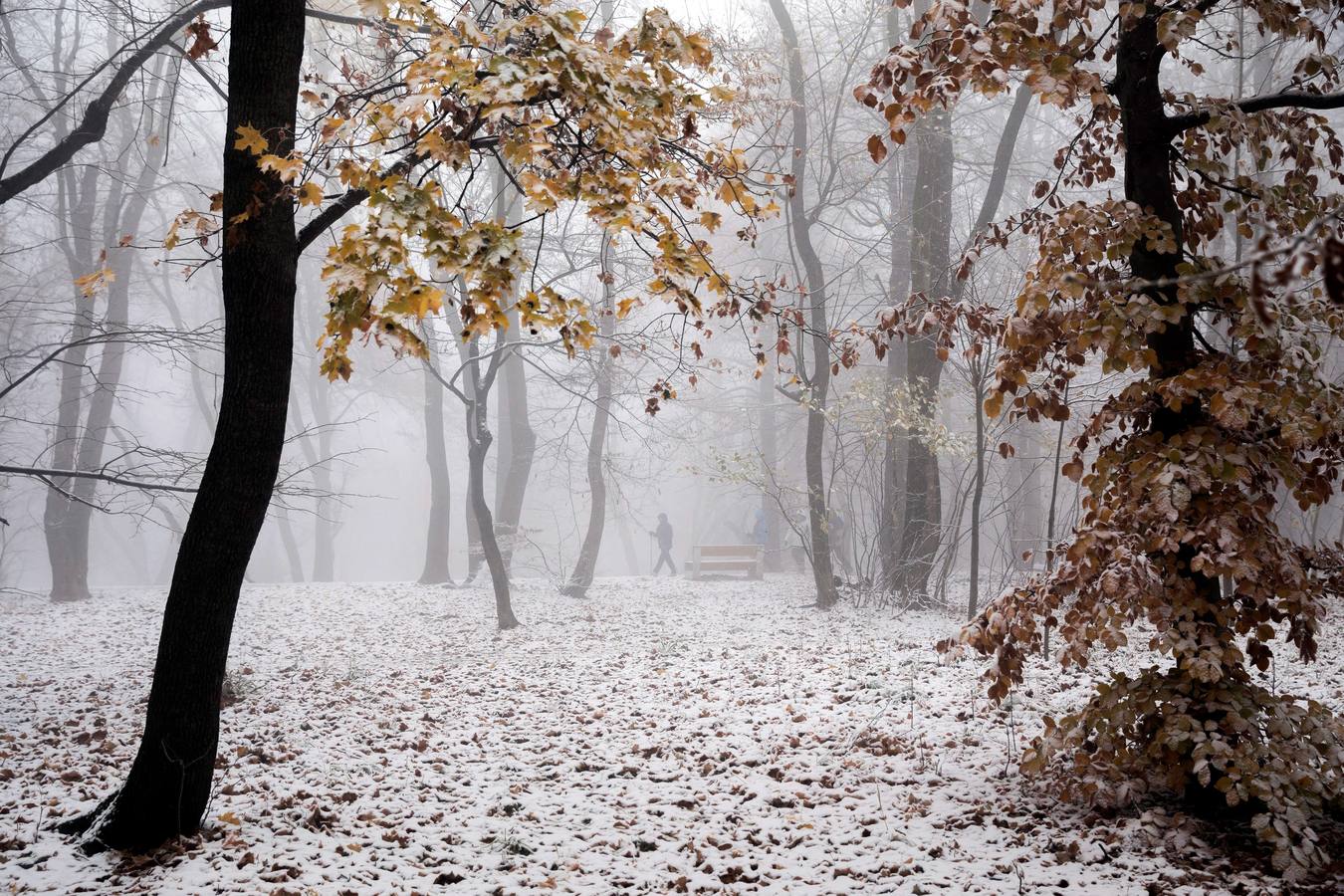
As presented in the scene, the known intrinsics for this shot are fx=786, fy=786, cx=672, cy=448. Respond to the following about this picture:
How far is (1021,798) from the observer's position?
12.5 feet

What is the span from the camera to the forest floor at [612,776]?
10.9 ft

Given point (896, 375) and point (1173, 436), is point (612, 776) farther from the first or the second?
point (896, 375)

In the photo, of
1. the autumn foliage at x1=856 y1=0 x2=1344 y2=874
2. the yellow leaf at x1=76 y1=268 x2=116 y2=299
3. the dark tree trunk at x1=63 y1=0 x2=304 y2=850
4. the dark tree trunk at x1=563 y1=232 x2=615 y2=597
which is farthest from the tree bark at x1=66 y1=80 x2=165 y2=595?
the autumn foliage at x1=856 y1=0 x2=1344 y2=874

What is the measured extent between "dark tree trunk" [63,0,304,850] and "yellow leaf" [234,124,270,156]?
0.75ft

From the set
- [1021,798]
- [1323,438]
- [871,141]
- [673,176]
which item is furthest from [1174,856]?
[673,176]

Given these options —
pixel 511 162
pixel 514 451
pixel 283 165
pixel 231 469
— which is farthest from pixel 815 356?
pixel 283 165

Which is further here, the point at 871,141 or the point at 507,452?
the point at 507,452

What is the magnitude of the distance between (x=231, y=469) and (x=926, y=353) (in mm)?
8132

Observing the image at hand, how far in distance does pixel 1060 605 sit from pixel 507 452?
14.2 m

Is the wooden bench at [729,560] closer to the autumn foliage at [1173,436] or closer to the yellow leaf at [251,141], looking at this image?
the autumn foliage at [1173,436]

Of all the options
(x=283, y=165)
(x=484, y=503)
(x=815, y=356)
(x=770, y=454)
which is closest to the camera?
(x=283, y=165)

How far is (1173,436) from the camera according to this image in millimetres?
3209

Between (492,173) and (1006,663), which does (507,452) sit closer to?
(492,173)

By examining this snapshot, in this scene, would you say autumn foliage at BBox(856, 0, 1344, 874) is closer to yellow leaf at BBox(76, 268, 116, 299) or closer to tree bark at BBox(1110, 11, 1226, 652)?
tree bark at BBox(1110, 11, 1226, 652)
